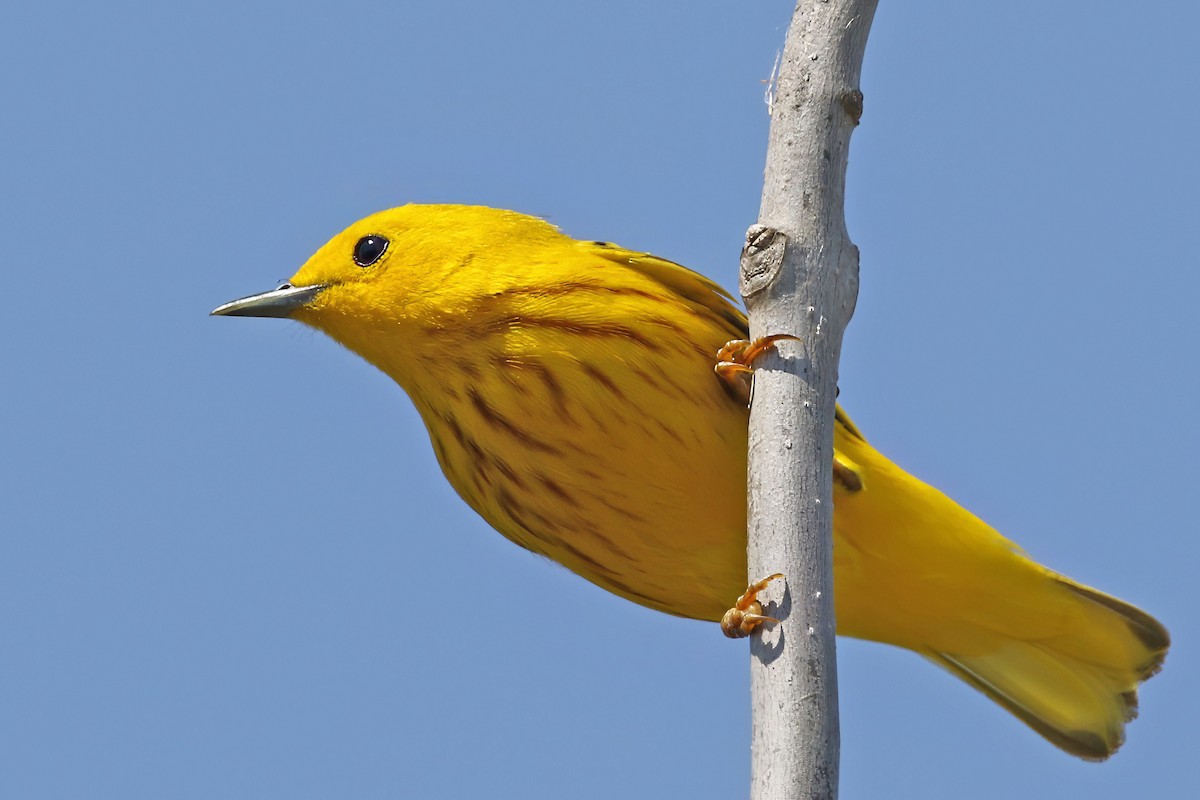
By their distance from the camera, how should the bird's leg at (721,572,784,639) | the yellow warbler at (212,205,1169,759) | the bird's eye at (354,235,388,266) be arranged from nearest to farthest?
1. the bird's leg at (721,572,784,639)
2. the yellow warbler at (212,205,1169,759)
3. the bird's eye at (354,235,388,266)

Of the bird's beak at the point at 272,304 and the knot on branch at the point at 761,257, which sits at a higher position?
the bird's beak at the point at 272,304

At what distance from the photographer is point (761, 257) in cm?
389

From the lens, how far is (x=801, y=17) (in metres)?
4.01

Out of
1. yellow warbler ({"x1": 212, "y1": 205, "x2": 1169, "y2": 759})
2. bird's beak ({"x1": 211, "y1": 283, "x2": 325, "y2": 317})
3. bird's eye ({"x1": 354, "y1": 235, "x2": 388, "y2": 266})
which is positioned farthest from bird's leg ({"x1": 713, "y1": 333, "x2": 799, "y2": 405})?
bird's beak ({"x1": 211, "y1": 283, "x2": 325, "y2": 317})

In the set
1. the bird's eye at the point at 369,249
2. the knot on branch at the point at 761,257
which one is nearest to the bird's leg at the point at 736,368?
the knot on branch at the point at 761,257

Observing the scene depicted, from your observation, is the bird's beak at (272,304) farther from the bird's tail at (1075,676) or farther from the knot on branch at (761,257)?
the bird's tail at (1075,676)

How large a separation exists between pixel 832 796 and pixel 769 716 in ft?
0.78

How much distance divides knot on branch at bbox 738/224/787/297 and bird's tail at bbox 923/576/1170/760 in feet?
7.92

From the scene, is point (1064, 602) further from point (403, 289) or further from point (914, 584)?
point (403, 289)

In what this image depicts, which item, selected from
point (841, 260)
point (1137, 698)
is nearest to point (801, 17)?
point (841, 260)

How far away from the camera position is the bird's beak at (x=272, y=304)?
16.8 feet

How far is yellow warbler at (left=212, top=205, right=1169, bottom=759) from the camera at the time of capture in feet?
15.2

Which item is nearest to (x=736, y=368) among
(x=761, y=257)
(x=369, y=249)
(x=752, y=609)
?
(x=761, y=257)

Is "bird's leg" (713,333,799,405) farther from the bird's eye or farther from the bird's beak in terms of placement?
the bird's beak
